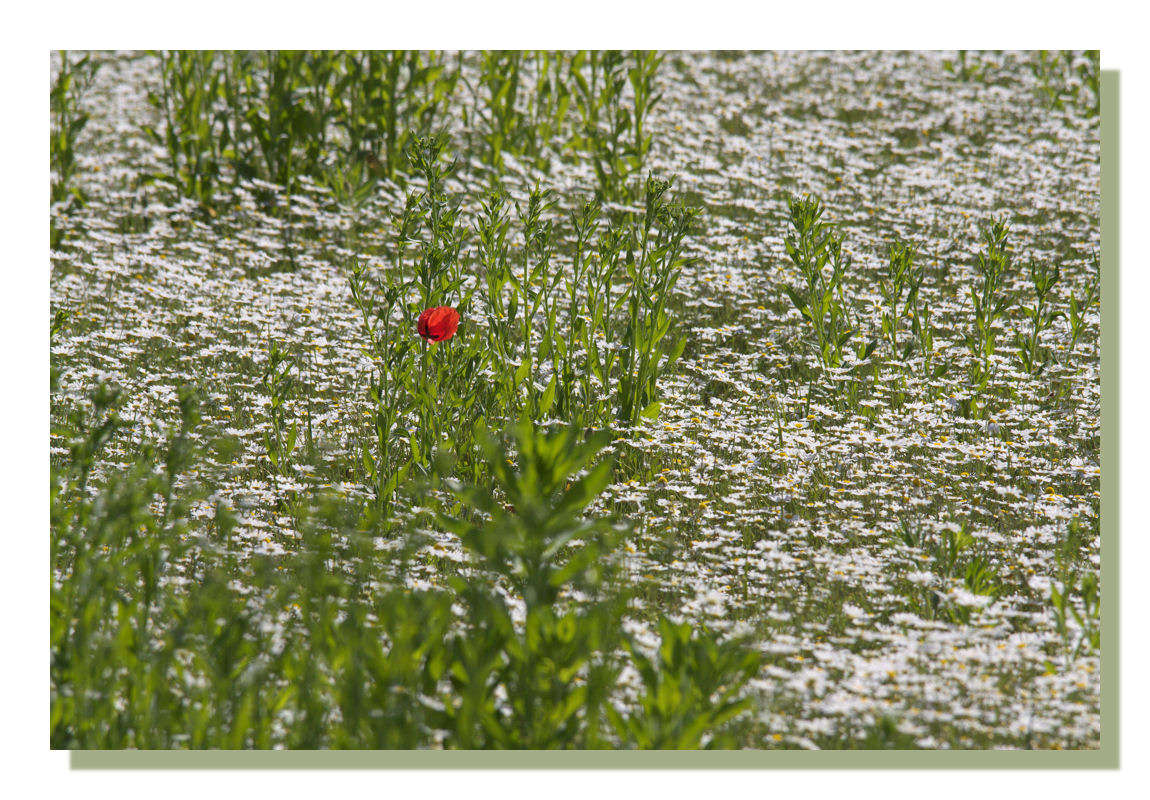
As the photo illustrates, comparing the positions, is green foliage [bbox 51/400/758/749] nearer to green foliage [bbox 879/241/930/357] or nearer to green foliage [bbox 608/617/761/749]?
green foliage [bbox 608/617/761/749]

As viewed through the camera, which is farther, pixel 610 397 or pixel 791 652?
pixel 610 397

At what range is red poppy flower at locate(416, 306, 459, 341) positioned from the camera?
3805 millimetres

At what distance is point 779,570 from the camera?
11.7 ft

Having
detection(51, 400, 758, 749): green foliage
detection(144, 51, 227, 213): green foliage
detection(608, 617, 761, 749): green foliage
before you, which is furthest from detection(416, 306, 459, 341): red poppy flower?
detection(144, 51, 227, 213): green foliage

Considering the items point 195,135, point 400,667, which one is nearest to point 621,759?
point 400,667

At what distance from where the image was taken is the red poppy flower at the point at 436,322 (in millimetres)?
3805

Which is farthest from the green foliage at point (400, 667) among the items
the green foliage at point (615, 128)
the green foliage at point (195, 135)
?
the green foliage at point (615, 128)

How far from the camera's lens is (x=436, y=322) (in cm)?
382

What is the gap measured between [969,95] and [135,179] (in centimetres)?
573

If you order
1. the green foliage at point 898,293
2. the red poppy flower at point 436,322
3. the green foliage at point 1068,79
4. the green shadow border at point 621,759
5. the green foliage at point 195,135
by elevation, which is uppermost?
the green foliage at point 1068,79

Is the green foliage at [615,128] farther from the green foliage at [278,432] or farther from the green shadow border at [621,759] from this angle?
the green shadow border at [621,759]

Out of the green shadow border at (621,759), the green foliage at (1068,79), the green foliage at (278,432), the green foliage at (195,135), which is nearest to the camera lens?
the green shadow border at (621,759)
